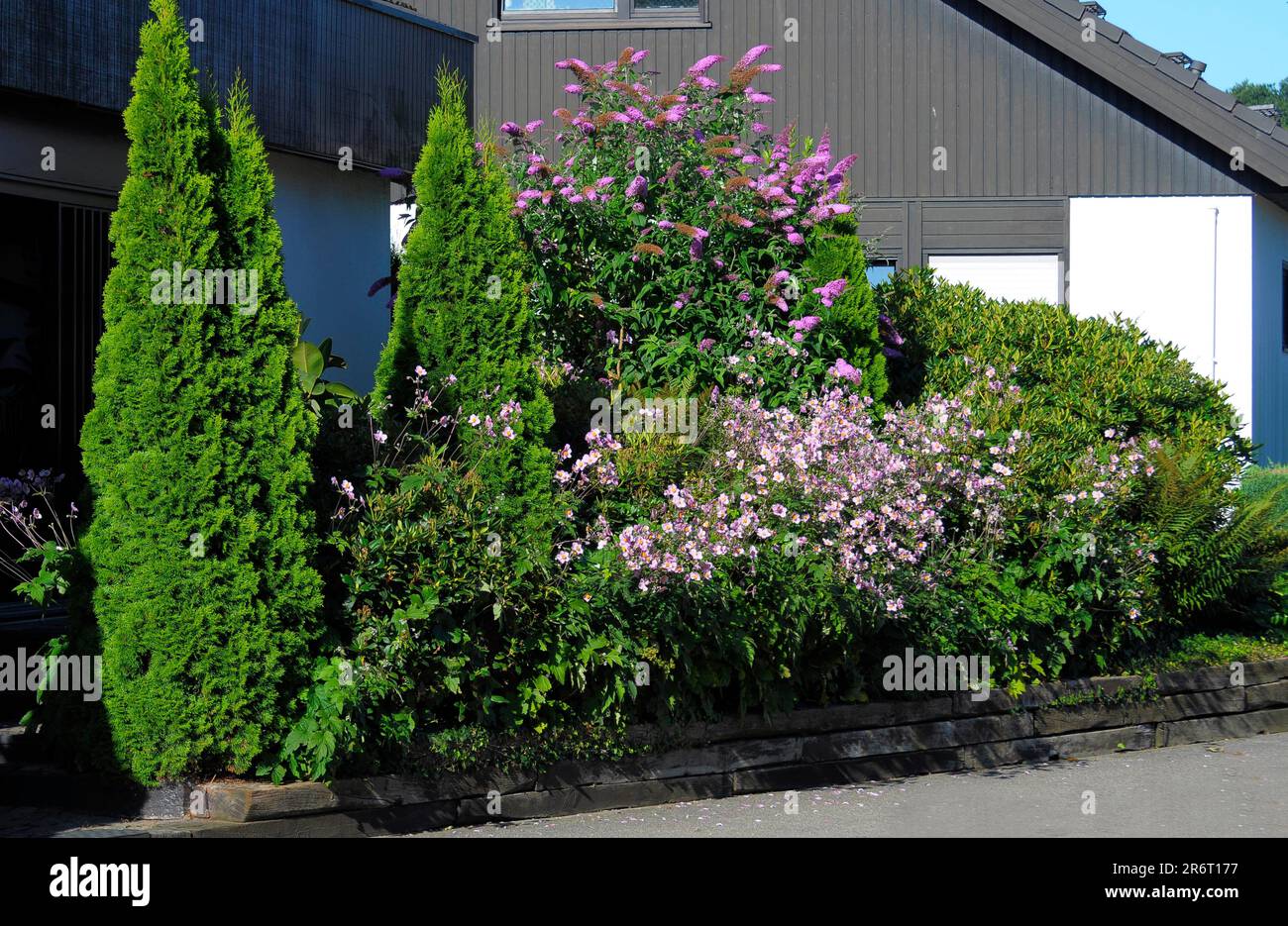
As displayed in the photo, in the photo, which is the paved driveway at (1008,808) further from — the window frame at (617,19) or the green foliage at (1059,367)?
the window frame at (617,19)

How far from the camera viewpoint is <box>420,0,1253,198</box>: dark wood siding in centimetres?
1603

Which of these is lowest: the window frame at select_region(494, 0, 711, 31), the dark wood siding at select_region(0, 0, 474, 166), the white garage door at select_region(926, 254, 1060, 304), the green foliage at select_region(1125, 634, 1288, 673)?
the green foliage at select_region(1125, 634, 1288, 673)

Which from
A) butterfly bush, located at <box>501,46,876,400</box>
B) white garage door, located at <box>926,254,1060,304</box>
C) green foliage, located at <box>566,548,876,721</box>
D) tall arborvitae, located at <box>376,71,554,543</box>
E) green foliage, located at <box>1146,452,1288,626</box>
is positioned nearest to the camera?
green foliage, located at <box>566,548,876,721</box>

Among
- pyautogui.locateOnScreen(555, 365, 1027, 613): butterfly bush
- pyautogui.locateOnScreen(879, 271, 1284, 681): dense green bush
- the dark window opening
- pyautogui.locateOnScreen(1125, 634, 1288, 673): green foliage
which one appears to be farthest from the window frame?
pyautogui.locateOnScreen(1125, 634, 1288, 673): green foliage

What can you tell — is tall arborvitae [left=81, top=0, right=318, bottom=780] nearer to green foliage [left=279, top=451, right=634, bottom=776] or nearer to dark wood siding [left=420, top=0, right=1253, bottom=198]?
green foliage [left=279, top=451, right=634, bottom=776]

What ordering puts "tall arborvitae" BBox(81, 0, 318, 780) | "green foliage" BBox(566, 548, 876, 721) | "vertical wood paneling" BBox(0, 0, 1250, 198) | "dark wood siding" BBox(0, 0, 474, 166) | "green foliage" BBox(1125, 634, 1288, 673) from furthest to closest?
"vertical wood paneling" BBox(0, 0, 1250, 198) → "green foliage" BBox(1125, 634, 1288, 673) → "dark wood siding" BBox(0, 0, 474, 166) → "green foliage" BBox(566, 548, 876, 721) → "tall arborvitae" BBox(81, 0, 318, 780)

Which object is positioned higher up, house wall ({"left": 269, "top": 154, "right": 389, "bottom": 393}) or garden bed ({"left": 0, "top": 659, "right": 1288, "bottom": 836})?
house wall ({"left": 269, "top": 154, "right": 389, "bottom": 393})

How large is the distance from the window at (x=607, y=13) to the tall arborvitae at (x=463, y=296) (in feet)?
30.3

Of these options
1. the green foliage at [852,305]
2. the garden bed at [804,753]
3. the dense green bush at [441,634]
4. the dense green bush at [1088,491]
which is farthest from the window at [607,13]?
the dense green bush at [441,634]

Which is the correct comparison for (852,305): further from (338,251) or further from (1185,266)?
(1185,266)

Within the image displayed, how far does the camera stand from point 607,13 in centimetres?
1622

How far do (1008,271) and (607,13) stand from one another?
5.48 meters

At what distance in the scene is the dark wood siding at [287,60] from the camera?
7.76 metres

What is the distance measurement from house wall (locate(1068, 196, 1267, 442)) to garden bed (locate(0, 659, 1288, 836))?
7.30 m
